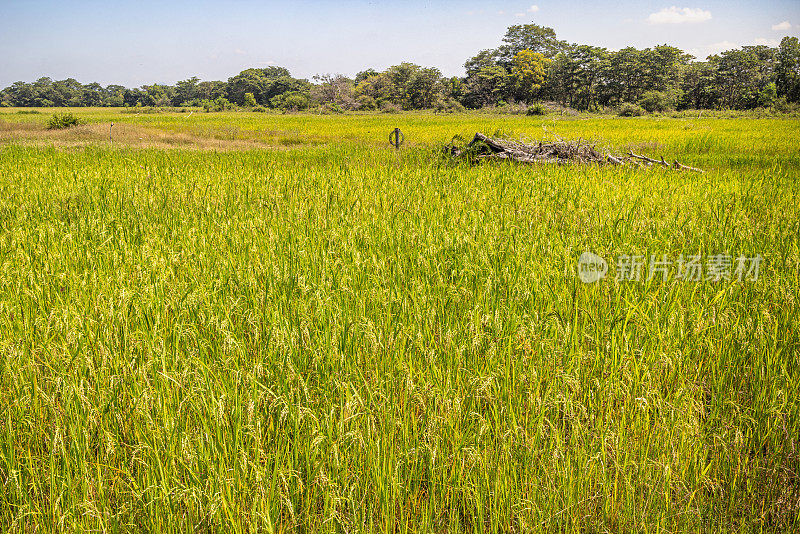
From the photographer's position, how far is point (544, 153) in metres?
10.2

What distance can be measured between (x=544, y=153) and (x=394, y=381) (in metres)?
9.18

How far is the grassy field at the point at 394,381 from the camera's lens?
1.63 meters

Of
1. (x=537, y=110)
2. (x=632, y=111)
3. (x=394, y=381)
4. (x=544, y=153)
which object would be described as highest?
(x=537, y=110)

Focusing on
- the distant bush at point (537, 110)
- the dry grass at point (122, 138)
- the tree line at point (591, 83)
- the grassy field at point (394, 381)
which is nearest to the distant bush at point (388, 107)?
the tree line at point (591, 83)

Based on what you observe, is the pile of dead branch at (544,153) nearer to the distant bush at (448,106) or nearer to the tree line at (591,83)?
the tree line at (591,83)

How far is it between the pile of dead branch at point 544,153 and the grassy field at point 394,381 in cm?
524

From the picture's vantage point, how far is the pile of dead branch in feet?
32.0

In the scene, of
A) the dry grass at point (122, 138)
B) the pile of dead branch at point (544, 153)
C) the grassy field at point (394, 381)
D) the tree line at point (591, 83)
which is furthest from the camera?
the tree line at point (591, 83)

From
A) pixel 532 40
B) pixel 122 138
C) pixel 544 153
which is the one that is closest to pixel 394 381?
pixel 544 153

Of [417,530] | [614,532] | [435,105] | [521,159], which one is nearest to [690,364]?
[614,532]

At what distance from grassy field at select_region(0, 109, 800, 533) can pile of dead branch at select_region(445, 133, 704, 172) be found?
524 cm

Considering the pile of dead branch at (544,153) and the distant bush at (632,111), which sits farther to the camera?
the distant bush at (632,111)

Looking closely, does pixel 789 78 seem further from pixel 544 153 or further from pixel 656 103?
pixel 544 153

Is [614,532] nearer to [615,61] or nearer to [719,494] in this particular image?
[719,494]
